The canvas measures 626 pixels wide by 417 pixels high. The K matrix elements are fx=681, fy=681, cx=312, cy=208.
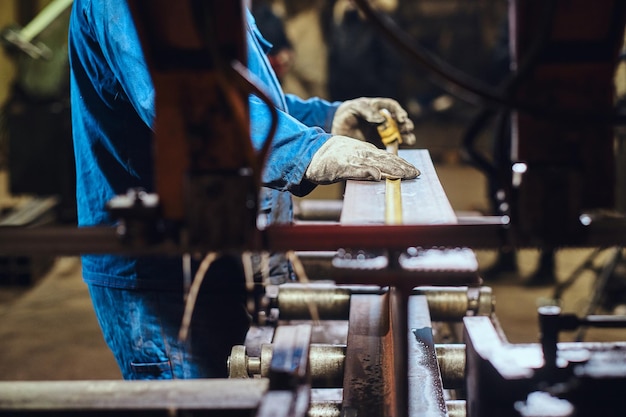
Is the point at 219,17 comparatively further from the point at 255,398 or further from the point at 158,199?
the point at 255,398

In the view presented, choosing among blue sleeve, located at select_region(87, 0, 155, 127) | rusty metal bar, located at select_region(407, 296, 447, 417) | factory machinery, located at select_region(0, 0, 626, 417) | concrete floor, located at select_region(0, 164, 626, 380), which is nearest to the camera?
factory machinery, located at select_region(0, 0, 626, 417)

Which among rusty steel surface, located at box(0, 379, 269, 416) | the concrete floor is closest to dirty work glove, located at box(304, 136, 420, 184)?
rusty steel surface, located at box(0, 379, 269, 416)

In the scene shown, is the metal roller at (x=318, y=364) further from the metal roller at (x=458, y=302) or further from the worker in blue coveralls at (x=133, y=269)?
the metal roller at (x=458, y=302)

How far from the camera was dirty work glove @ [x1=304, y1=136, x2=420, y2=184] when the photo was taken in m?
1.60

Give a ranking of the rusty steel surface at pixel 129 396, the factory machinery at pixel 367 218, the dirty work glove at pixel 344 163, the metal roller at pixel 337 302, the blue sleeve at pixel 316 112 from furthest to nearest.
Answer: the blue sleeve at pixel 316 112 < the metal roller at pixel 337 302 < the dirty work glove at pixel 344 163 < the rusty steel surface at pixel 129 396 < the factory machinery at pixel 367 218

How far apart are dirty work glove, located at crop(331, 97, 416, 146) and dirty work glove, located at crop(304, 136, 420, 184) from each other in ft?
2.29

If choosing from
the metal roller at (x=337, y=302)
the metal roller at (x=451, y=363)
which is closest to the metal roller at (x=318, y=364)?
the metal roller at (x=451, y=363)

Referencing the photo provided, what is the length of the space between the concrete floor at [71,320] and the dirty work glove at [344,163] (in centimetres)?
277

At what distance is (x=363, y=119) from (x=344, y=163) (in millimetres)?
821

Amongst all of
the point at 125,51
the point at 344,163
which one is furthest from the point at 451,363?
the point at 125,51

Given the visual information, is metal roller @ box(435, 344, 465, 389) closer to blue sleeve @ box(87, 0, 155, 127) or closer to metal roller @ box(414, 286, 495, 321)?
metal roller @ box(414, 286, 495, 321)

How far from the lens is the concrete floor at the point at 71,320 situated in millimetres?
4262

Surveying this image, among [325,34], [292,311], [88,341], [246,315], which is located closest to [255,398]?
[246,315]

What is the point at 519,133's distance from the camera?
1.22m
